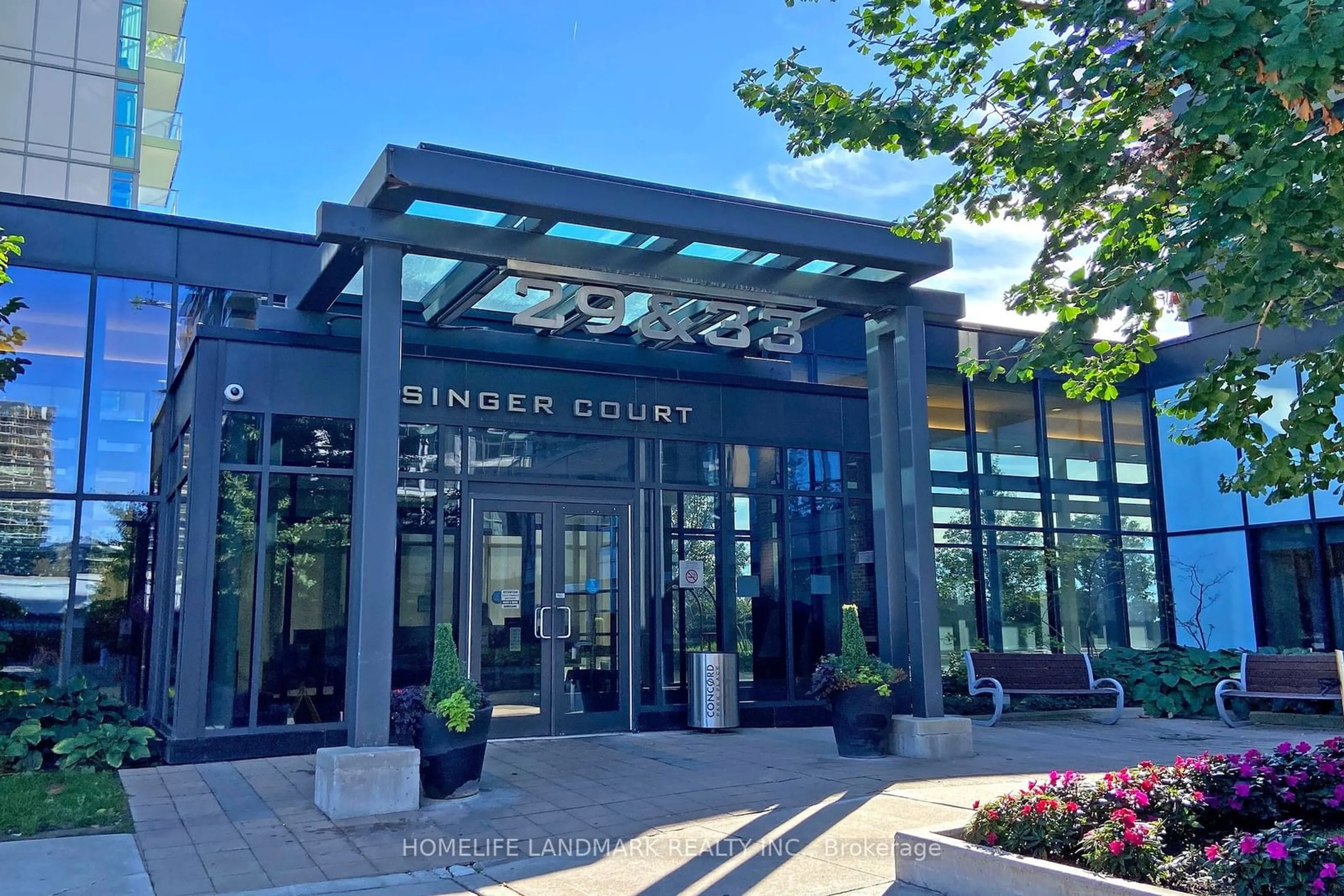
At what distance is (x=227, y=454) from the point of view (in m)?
10.2

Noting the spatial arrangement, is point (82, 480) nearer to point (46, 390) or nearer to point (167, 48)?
point (46, 390)

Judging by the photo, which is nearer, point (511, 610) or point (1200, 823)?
point (1200, 823)

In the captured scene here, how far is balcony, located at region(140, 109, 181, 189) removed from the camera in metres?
38.1

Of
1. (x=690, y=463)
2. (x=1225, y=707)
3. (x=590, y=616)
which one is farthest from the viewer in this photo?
(x=1225, y=707)

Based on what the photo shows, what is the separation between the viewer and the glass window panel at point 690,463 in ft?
39.6

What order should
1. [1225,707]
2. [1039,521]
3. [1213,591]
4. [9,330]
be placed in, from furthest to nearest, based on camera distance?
[1213,591], [1039,521], [1225,707], [9,330]

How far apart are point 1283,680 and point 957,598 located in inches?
156

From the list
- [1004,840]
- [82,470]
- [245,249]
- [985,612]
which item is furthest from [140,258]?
[985,612]

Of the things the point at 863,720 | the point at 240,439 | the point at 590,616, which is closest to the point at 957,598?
the point at 863,720

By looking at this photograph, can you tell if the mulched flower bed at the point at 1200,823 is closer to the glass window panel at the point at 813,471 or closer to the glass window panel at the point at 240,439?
the glass window panel at the point at 813,471

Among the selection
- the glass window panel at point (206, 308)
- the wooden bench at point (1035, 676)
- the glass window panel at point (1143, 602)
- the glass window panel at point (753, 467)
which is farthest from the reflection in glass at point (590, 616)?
the glass window panel at point (1143, 602)

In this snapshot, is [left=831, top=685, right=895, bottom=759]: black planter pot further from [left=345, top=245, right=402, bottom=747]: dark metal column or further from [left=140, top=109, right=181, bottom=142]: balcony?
[left=140, top=109, right=181, bottom=142]: balcony

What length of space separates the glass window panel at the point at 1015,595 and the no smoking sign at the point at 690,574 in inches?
197

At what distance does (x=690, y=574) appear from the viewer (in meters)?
11.9
